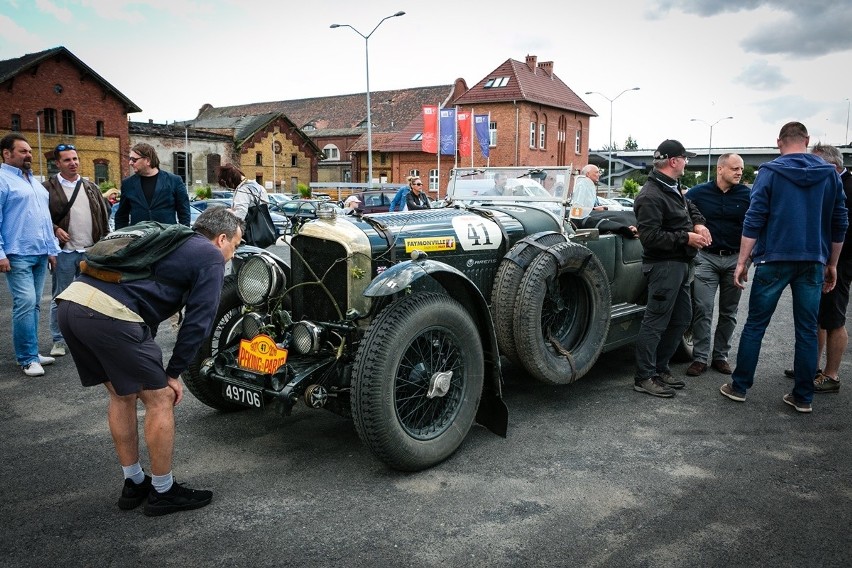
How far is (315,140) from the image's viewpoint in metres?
55.5

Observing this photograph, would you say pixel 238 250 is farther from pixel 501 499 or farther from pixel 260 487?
pixel 501 499

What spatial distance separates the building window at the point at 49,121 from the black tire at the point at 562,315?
1624 inches

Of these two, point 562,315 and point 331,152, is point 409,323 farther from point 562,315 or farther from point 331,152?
point 331,152

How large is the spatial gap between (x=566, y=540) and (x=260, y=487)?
5.19 ft

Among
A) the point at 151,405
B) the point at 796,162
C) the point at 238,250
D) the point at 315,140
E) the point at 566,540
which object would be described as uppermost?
the point at 315,140

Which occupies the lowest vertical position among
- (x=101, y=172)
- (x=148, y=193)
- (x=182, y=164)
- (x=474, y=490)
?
(x=474, y=490)

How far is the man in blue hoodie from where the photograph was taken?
4.53 meters

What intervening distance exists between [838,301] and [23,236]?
6496mm

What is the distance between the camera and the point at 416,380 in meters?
3.69

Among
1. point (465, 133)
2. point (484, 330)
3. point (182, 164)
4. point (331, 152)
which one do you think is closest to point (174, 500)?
point (484, 330)

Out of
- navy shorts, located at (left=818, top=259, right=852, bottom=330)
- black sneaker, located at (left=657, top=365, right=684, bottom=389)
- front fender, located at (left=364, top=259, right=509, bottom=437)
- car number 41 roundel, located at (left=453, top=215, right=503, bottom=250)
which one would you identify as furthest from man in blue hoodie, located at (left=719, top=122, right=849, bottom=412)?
front fender, located at (left=364, top=259, right=509, bottom=437)

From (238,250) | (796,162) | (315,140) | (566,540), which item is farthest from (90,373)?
(315,140)

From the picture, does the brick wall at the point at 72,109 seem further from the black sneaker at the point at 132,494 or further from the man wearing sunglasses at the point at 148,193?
the black sneaker at the point at 132,494

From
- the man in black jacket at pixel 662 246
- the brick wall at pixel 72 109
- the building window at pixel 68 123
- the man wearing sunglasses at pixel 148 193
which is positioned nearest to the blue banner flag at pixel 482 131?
the brick wall at pixel 72 109
